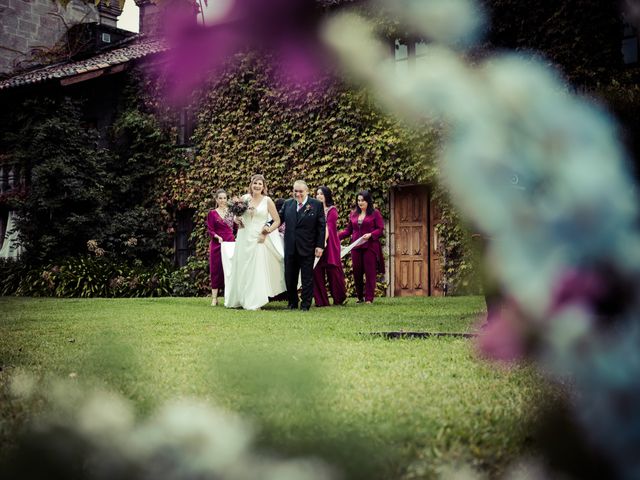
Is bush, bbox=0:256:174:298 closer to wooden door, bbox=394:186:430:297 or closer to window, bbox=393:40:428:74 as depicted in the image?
wooden door, bbox=394:186:430:297

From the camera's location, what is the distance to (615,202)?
Answer: 1.59 meters

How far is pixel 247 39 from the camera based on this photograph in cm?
146

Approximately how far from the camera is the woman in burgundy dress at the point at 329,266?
39.0ft

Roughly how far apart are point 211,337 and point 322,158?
1034 centimetres

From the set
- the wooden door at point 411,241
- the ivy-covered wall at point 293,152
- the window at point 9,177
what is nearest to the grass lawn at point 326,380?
the wooden door at point 411,241

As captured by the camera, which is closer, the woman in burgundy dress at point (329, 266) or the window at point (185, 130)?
the woman in burgundy dress at point (329, 266)

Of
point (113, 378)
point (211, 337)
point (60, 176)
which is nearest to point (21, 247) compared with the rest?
point (60, 176)

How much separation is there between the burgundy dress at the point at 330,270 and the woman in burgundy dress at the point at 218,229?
5.25ft

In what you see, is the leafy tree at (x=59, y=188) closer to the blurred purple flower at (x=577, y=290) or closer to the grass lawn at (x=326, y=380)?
the grass lawn at (x=326, y=380)

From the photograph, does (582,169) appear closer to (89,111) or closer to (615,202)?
(615,202)

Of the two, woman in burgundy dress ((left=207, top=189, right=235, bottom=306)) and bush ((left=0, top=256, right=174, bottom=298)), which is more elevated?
woman in burgundy dress ((left=207, top=189, right=235, bottom=306))

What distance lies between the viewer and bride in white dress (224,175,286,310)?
1134 centimetres

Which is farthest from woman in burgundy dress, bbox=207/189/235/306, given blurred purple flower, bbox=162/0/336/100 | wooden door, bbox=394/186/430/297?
blurred purple flower, bbox=162/0/336/100

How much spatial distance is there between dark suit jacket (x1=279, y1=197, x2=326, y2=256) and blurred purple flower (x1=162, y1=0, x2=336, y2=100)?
9.04 metres
